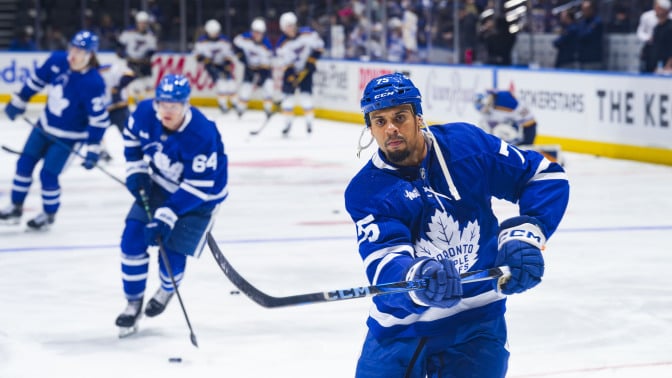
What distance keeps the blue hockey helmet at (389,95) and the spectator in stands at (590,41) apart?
1025 centimetres

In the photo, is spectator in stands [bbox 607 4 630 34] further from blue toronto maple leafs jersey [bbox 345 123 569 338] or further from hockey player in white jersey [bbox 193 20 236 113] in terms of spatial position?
blue toronto maple leafs jersey [bbox 345 123 569 338]

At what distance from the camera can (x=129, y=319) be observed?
511 cm

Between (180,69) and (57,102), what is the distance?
1150cm

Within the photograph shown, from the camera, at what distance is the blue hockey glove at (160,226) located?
4.85m

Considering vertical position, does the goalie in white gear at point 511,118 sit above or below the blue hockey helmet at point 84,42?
below

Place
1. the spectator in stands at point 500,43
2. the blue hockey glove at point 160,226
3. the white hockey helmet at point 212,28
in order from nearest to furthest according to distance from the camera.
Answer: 1. the blue hockey glove at point 160,226
2. the spectator in stands at point 500,43
3. the white hockey helmet at point 212,28

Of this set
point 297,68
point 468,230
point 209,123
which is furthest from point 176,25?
point 468,230

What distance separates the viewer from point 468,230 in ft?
8.94

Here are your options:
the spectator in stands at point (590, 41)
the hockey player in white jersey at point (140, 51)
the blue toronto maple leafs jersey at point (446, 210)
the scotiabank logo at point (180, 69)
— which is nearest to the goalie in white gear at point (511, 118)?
the spectator in stands at point (590, 41)

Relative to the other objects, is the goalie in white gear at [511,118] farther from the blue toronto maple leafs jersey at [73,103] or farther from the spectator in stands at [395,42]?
the spectator in stands at [395,42]

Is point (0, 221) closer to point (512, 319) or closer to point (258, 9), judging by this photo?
point (512, 319)

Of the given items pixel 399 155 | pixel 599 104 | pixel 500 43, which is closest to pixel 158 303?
pixel 399 155

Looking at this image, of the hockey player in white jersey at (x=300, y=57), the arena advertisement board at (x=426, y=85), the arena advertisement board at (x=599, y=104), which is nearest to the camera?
the arena advertisement board at (x=599, y=104)

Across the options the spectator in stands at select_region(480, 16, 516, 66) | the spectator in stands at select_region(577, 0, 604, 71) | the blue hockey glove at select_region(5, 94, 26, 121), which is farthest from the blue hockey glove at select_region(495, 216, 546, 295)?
the spectator in stands at select_region(480, 16, 516, 66)
